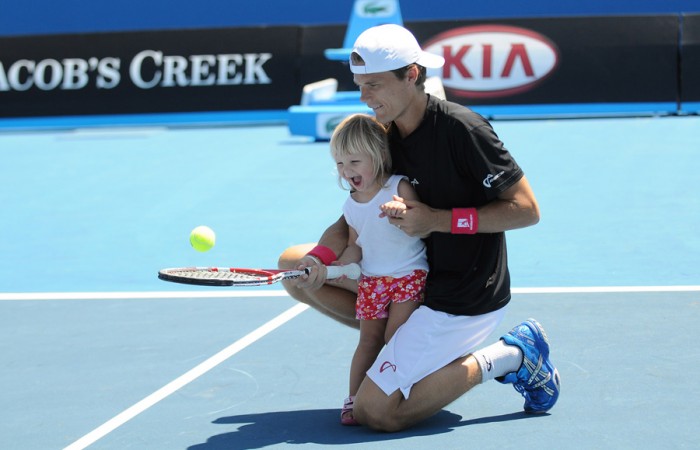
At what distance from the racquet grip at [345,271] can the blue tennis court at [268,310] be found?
552 mm

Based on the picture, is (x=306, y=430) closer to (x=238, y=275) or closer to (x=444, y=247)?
(x=238, y=275)

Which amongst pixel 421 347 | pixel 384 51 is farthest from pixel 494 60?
pixel 421 347

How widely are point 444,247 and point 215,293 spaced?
8.76 ft

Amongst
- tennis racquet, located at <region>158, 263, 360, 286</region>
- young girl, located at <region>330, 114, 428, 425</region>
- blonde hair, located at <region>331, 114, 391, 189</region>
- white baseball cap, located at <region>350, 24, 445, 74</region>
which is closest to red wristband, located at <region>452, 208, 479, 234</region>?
young girl, located at <region>330, 114, 428, 425</region>

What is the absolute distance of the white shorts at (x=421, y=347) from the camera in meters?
4.17

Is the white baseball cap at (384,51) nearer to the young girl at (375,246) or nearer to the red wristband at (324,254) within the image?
the young girl at (375,246)

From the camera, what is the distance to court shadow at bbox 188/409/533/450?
405 cm

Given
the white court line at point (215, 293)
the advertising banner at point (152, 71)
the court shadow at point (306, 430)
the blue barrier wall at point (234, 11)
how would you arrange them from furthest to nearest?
1. the blue barrier wall at point (234, 11)
2. the advertising banner at point (152, 71)
3. the white court line at point (215, 293)
4. the court shadow at point (306, 430)

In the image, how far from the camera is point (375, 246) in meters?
4.37

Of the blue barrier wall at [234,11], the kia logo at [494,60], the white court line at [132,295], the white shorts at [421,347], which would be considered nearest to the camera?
the white shorts at [421,347]

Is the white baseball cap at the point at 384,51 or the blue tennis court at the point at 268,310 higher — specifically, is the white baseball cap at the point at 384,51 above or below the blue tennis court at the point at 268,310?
above

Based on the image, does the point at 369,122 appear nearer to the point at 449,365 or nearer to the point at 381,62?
the point at 381,62

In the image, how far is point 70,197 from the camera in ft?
33.3

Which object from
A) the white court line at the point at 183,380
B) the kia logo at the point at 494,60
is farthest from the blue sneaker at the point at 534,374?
the kia logo at the point at 494,60
